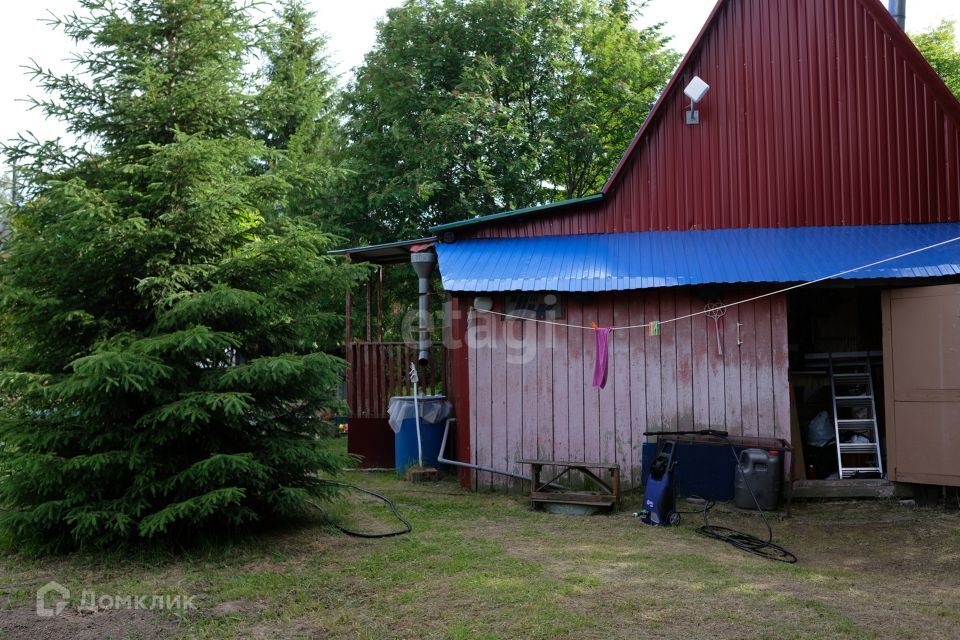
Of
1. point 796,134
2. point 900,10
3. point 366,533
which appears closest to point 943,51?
point 900,10

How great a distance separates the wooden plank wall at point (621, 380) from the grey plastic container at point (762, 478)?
2.42 ft

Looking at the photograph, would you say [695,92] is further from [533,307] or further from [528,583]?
[528,583]

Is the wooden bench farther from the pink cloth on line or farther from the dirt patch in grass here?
the dirt patch in grass

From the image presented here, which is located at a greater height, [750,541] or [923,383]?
[923,383]

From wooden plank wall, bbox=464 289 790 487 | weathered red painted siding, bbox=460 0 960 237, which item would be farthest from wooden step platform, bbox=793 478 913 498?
weathered red painted siding, bbox=460 0 960 237

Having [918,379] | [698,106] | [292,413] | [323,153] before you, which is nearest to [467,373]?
[292,413]

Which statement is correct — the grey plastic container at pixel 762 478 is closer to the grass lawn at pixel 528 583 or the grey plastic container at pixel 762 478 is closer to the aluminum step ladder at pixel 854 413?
the grass lawn at pixel 528 583

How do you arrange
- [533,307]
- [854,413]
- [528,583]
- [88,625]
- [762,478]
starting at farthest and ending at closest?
[854,413]
[533,307]
[762,478]
[528,583]
[88,625]

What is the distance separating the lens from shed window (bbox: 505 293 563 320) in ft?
30.3

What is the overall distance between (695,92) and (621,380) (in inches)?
141

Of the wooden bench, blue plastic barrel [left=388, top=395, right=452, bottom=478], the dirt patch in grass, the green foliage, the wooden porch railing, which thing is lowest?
the dirt patch in grass

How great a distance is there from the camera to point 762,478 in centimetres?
805

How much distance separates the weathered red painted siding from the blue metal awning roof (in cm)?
26

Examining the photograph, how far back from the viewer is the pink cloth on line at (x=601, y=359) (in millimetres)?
8703
